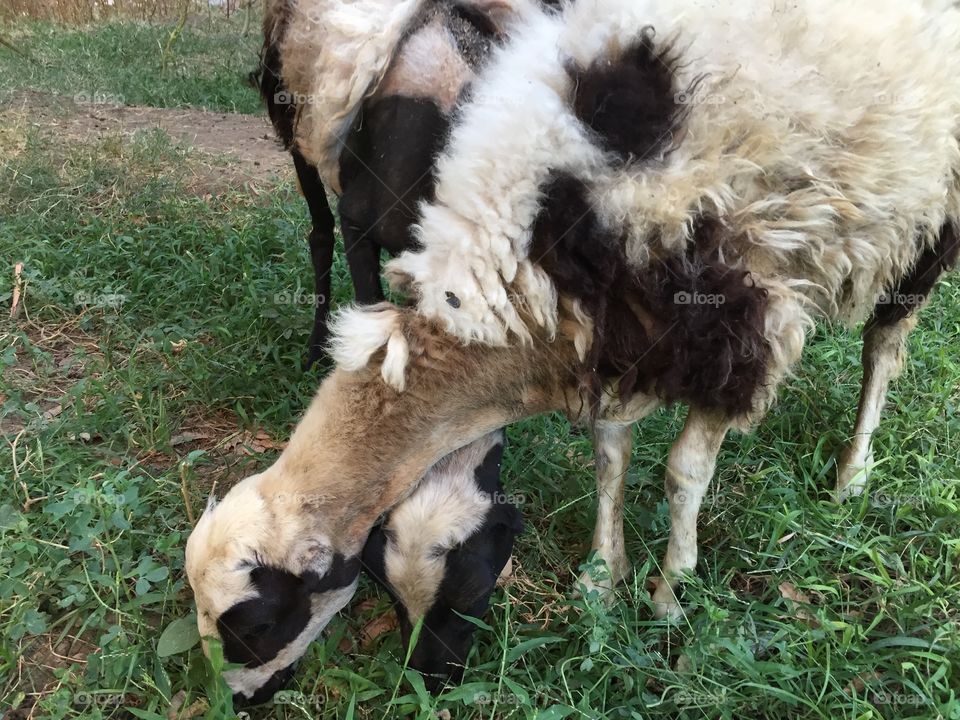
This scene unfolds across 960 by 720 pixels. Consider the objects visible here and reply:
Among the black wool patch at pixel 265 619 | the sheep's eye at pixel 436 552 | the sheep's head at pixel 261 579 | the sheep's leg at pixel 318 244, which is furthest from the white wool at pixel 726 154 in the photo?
the sheep's leg at pixel 318 244

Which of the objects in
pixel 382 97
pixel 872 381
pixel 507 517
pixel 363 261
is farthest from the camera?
pixel 872 381

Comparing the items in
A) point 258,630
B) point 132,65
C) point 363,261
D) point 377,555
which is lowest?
point 132,65

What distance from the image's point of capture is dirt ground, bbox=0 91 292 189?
21.4ft

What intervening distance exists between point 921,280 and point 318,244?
2.94 meters

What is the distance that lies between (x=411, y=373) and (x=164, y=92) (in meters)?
7.87

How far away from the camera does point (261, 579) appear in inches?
75.9

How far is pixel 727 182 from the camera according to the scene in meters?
1.88

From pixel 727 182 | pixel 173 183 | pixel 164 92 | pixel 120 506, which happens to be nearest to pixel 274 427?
pixel 120 506

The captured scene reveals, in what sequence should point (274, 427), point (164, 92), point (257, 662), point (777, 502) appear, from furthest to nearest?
point (164, 92)
point (274, 427)
point (777, 502)
point (257, 662)

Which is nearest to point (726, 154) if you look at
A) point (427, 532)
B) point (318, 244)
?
point (427, 532)

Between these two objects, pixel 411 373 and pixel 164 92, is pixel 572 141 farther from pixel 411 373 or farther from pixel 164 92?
pixel 164 92

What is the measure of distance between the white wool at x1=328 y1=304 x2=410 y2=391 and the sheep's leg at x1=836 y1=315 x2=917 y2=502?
2072 mm

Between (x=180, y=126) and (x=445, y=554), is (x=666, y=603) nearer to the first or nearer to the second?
(x=445, y=554)

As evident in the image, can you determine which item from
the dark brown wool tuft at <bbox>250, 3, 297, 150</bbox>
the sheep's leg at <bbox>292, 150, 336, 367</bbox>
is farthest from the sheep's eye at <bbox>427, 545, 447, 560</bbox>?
the dark brown wool tuft at <bbox>250, 3, 297, 150</bbox>
